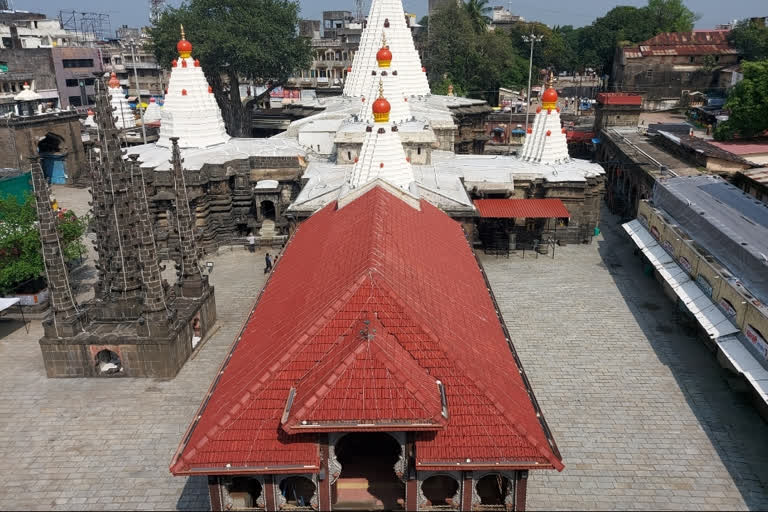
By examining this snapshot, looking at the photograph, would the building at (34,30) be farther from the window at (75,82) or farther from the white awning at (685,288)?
the white awning at (685,288)

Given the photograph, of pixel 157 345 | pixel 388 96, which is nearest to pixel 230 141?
pixel 388 96

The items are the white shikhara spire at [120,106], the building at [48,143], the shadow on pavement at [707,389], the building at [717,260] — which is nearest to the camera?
the shadow on pavement at [707,389]

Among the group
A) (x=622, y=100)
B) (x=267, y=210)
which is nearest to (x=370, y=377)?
(x=267, y=210)

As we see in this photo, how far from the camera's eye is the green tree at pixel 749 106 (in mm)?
32062

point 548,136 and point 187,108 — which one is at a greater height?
point 187,108

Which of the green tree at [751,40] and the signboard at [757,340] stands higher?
the green tree at [751,40]

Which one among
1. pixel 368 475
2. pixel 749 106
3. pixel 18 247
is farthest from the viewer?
pixel 749 106

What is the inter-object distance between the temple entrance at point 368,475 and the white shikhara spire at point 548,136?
2364 centimetres

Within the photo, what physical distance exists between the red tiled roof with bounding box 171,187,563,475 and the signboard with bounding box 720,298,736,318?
8443 mm

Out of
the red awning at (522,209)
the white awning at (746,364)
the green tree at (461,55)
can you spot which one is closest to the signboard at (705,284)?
the white awning at (746,364)

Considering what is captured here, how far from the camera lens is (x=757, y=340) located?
15.5 m

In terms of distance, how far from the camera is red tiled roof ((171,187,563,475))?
31.1 feet

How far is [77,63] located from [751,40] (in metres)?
71.7

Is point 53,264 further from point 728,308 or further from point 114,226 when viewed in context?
point 728,308
